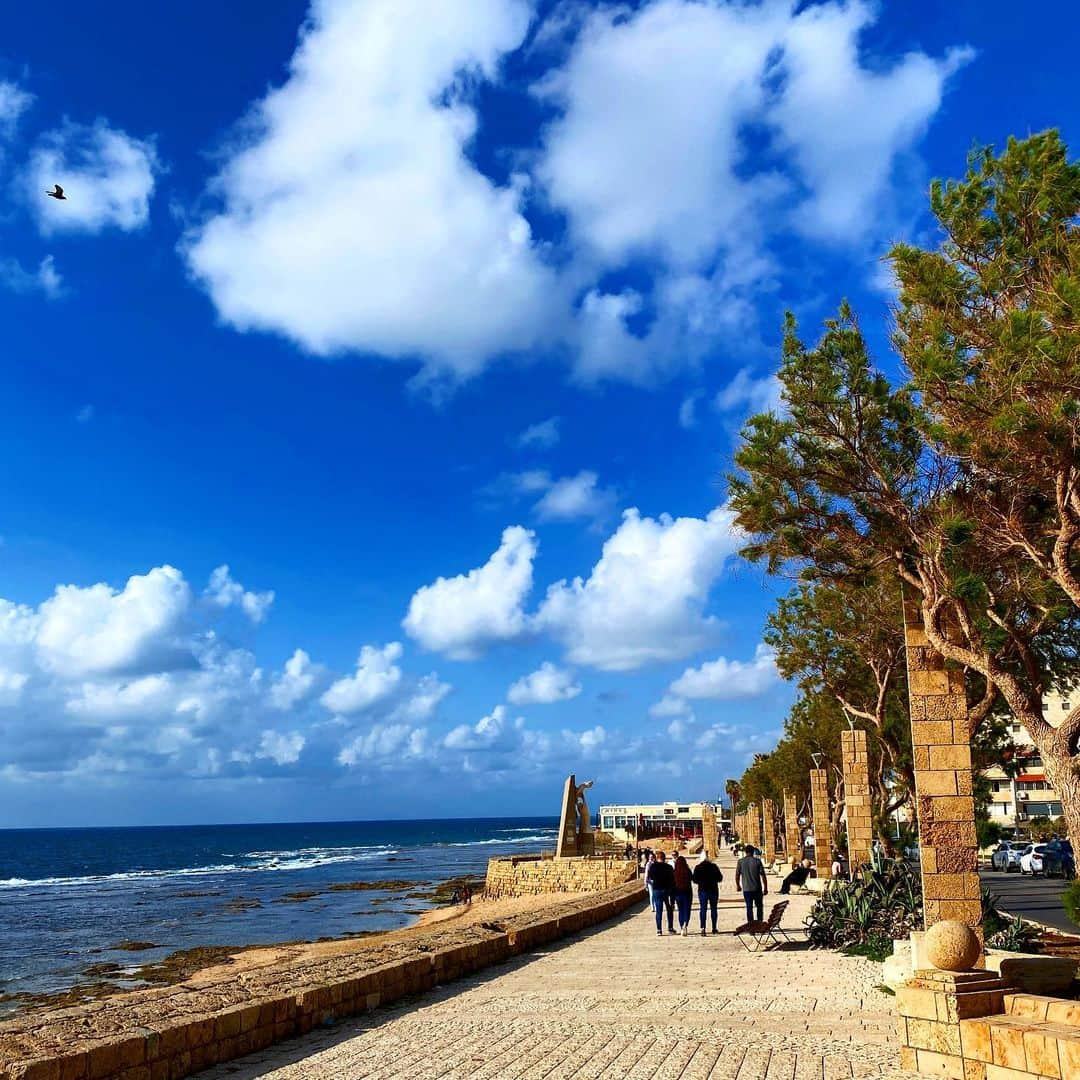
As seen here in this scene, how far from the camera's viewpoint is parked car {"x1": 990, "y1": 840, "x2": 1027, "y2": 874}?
113 ft

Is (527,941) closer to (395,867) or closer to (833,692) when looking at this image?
(833,692)

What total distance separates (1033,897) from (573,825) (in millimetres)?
19394

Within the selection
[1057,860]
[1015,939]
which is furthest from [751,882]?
[1057,860]

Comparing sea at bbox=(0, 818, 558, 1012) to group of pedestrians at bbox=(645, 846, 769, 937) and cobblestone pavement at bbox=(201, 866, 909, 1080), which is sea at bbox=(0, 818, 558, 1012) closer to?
group of pedestrians at bbox=(645, 846, 769, 937)

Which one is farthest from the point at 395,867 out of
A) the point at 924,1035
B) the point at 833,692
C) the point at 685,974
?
the point at 924,1035

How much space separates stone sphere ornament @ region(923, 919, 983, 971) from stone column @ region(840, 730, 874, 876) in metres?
12.0

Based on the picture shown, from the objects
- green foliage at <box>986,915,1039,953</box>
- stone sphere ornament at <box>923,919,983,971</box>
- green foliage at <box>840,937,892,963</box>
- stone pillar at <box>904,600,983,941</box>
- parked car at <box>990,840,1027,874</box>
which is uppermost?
stone pillar at <box>904,600,983,941</box>

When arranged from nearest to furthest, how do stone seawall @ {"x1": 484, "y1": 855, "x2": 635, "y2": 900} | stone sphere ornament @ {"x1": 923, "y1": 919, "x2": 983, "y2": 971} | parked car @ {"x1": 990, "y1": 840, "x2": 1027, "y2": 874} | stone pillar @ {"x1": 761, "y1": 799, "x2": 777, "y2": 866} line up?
stone sphere ornament @ {"x1": 923, "y1": 919, "x2": 983, "y2": 971}, stone seawall @ {"x1": 484, "y1": 855, "x2": 635, "y2": 900}, parked car @ {"x1": 990, "y1": 840, "x2": 1027, "y2": 874}, stone pillar @ {"x1": 761, "y1": 799, "x2": 777, "y2": 866}

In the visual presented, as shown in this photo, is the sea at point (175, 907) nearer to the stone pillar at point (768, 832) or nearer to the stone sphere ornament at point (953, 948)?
the stone pillar at point (768, 832)

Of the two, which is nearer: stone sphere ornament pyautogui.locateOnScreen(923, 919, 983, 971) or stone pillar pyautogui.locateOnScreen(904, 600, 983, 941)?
stone sphere ornament pyautogui.locateOnScreen(923, 919, 983, 971)

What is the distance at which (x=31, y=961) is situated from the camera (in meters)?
31.4

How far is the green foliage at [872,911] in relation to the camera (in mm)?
12859

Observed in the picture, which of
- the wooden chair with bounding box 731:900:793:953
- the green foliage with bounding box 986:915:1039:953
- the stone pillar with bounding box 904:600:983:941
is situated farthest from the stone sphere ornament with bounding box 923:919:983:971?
the wooden chair with bounding box 731:900:793:953

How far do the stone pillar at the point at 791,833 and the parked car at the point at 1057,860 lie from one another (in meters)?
7.93
